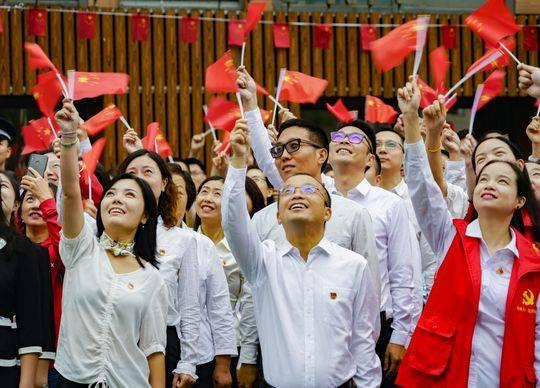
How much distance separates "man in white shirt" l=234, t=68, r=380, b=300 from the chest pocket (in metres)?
0.72

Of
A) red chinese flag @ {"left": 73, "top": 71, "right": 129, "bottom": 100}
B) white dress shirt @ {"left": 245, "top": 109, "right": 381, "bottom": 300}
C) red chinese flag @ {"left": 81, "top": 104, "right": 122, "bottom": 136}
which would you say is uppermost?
red chinese flag @ {"left": 73, "top": 71, "right": 129, "bottom": 100}

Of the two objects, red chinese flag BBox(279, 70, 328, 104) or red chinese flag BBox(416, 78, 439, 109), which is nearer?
red chinese flag BBox(416, 78, 439, 109)

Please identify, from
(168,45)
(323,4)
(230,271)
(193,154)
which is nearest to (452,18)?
(323,4)

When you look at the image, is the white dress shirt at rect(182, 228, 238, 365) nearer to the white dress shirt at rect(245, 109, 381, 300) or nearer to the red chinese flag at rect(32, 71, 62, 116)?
the white dress shirt at rect(245, 109, 381, 300)

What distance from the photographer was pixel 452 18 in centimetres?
1284

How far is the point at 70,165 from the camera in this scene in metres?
5.14

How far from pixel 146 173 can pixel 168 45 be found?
6192 mm

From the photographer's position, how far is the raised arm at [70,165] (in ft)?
16.8

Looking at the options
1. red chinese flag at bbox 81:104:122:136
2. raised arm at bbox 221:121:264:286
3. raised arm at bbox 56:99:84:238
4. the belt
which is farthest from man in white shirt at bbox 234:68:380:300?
red chinese flag at bbox 81:104:122:136

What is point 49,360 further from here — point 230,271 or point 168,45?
point 168,45

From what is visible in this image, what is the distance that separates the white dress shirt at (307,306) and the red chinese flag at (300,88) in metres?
3.59

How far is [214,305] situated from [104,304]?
1335 mm

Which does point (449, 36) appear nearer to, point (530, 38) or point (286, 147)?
point (530, 38)

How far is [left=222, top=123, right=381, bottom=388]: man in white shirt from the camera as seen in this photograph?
5.22 meters
